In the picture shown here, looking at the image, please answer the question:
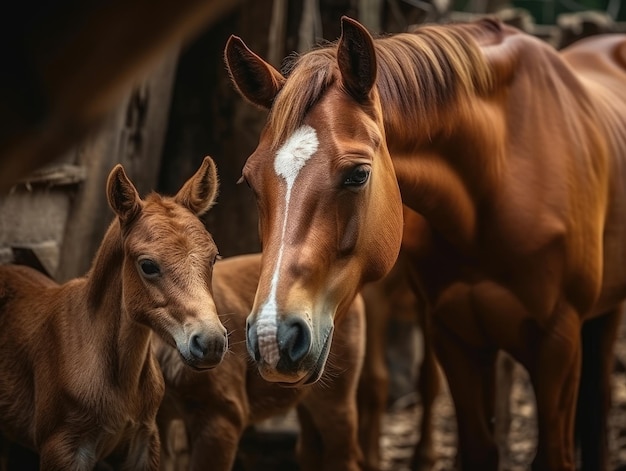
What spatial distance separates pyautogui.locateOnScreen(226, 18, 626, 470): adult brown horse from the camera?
3.01m

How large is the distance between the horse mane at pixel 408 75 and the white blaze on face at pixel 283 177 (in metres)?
0.04

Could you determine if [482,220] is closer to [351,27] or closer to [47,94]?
[351,27]

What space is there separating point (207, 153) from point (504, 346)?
7.56ft

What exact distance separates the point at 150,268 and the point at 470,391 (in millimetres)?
1794

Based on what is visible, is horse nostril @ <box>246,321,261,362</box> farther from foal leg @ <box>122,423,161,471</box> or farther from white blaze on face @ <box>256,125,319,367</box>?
foal leg @ <box>122,423,161,471</box>

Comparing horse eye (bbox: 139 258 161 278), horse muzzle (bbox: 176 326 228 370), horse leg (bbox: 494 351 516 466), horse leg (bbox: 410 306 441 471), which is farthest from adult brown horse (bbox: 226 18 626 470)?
horse leg (bbox: 494 351 516 466)

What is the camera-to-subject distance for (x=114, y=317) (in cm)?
356

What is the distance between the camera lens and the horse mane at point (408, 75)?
10.5ft

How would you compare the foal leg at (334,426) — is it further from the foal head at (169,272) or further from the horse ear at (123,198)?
the horse ear at (123,198)

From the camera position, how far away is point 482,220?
407cm

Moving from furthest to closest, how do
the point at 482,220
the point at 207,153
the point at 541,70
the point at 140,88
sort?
the point at 207,153 → the point at 140,88 → the point at 541,70 → the point at 482,220

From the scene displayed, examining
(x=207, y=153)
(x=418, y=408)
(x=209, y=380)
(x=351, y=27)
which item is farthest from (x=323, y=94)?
(x=418, y=408)

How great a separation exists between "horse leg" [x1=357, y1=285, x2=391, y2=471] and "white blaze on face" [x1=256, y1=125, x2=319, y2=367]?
3300 millimetres

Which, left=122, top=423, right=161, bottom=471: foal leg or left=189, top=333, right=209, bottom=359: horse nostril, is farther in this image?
left=122, top=423, right=161, bottom=471: foal leg
